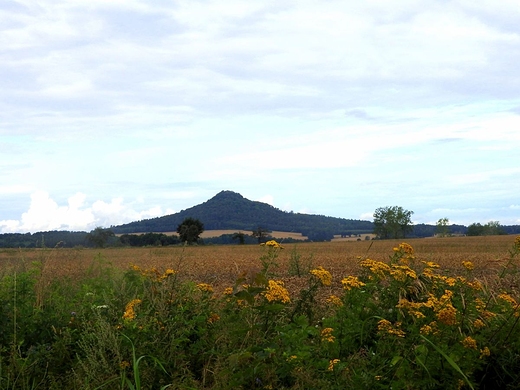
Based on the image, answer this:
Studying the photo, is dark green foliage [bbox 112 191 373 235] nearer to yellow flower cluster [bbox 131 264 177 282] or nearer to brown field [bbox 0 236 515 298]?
brown field [bbox 0 236 515 298]

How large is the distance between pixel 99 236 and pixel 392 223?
54.6 meters

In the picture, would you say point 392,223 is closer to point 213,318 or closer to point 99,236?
point 99,236

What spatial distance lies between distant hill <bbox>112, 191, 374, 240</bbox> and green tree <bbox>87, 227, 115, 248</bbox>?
29512mm

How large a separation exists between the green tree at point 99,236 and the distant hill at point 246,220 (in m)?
29.5

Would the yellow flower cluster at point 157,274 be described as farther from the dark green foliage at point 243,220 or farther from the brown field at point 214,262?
the dark green foliage at point 243,220

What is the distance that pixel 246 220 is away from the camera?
15438 centimetres

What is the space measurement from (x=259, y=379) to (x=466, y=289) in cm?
182

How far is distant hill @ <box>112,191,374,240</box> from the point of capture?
132 metres

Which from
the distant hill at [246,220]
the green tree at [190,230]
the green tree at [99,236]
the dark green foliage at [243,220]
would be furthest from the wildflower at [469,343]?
the dark green foliage at [243,220]

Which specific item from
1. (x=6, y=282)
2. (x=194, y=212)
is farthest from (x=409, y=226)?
(x=6, y=282)

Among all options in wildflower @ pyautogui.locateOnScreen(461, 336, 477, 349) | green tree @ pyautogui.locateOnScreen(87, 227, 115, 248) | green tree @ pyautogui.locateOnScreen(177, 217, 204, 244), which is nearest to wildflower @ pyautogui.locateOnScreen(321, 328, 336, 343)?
wildflower @ pyautogui.locateOnScreen(461, 336, 477, 349)

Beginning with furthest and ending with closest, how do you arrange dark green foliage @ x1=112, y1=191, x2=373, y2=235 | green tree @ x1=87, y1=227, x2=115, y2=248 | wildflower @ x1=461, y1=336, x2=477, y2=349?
dark green foliage @ x1=112, y1=191, x2=373, y2=235 → green tree @ x1=87, y1=227, x2=115, y2=248 → wildflower @ x1=461, y1=336, x2=477, y2=349

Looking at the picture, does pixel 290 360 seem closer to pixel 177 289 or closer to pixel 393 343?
pixel 393 343

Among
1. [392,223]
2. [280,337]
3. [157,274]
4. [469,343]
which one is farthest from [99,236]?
[469,343]
